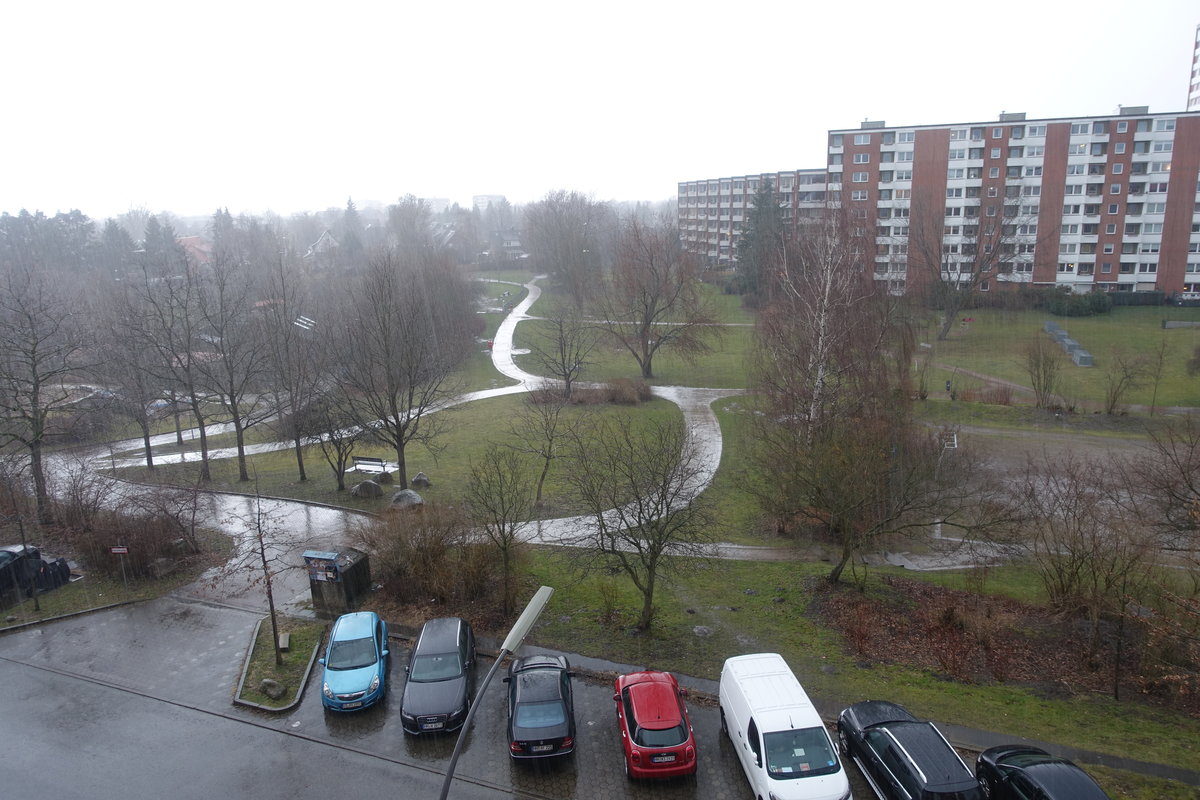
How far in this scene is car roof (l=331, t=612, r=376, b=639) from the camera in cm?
1380

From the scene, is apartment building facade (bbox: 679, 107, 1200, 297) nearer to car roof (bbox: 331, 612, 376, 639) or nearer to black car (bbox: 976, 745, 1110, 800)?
black car (bbox: 976, 745, 1110, 800)

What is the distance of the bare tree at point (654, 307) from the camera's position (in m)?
43.8

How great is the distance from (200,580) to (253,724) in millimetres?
7512

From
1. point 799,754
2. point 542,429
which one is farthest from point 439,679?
point 542,429

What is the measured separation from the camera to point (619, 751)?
37.8 ft

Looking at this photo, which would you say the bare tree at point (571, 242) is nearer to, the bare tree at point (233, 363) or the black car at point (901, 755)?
the bare tree at point (233, 363)

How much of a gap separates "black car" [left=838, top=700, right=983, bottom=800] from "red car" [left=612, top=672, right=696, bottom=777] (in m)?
2.52

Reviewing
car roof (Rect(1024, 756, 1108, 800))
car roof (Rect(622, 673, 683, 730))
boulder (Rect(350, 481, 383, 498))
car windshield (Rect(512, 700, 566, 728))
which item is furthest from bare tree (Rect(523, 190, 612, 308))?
car roof (Rect(1024, 756, 1108, 800))

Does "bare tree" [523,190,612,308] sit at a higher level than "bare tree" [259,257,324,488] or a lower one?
higher

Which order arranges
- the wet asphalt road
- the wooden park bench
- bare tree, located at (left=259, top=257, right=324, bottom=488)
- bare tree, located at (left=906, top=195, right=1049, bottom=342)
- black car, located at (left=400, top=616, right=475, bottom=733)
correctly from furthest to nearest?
bare tree, located at (left=906, top=195, right=1049, bottom=342)
bare tree, located at (left=259, top=257, right=324, bottom=488)
the wooden park bench
black car, located at (left=400, top=616, right=475, bottom=733)
the wet asphalt road

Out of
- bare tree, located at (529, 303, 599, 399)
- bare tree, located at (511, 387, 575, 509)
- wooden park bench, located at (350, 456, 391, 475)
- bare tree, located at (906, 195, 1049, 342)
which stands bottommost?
wooden park bench, located at (350, 456, 391, 475)

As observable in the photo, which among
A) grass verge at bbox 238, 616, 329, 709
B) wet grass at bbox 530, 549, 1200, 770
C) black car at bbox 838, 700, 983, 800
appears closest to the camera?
black car at bbox 838, 700, 983, 800

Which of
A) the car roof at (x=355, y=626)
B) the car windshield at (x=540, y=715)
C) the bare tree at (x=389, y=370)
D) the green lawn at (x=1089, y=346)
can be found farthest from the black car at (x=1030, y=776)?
the green lawn at (x=1089, y=346)

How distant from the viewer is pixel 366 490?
24969mm
